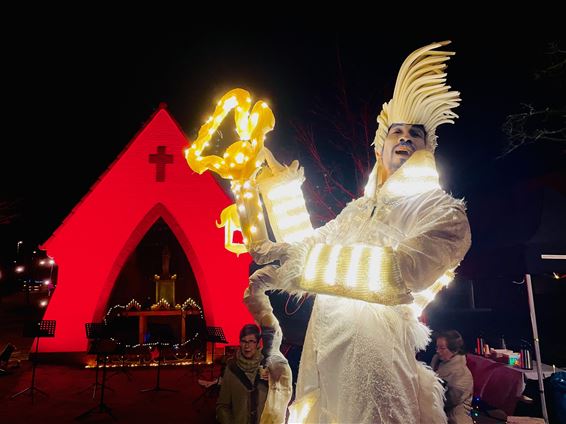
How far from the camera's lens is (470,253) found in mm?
6895

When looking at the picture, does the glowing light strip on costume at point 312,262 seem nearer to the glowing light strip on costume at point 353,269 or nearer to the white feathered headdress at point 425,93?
the glowing light strip on costume at point 353,269

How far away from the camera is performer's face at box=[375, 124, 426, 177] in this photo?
1960 mm

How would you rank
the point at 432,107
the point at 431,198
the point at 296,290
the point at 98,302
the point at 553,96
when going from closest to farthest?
the point at 431,198, the point at 296,290, the point at 432,107, the point at 553,96, the point at 98,302

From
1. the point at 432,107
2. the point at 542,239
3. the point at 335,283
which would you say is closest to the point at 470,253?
the point at 542,239

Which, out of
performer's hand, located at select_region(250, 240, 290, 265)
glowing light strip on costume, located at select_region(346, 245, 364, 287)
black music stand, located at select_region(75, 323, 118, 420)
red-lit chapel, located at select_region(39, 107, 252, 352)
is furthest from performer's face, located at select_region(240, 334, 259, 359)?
red-lit chapel, located at select_region(39, 107, 252, 352)

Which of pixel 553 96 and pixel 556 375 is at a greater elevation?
pixel 553 96

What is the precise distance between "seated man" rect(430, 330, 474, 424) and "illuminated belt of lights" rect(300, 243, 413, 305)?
3365mm

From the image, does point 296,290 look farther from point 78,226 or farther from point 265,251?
point 78,226

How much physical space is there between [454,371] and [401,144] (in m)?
4.20

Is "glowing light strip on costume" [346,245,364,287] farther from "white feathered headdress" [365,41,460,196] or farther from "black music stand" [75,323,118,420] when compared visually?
"black music stand" [75,323,118,420]

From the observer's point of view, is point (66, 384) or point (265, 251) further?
point (66, 384)

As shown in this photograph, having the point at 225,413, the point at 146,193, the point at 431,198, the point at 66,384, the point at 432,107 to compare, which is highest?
the point at 146,193

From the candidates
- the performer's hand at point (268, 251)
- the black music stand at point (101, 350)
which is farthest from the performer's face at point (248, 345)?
the performer's hand at point (268, 251)

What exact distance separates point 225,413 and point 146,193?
721cm
